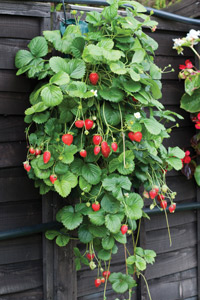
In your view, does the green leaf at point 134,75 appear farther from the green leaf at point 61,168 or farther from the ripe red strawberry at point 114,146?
the green leaf at point 61,168

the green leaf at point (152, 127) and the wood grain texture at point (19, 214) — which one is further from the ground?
the green leaf at point (152, 127)

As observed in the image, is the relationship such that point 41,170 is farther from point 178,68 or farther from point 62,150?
point 178,68

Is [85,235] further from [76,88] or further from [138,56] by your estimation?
[138,56]

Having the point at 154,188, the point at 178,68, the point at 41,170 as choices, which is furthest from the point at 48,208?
the point at 178,68

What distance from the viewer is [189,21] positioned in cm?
208

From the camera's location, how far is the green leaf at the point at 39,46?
1.57m

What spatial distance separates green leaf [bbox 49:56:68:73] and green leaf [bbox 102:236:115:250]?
67cm

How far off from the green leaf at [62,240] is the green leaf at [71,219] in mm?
192

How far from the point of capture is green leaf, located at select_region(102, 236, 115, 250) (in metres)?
1.56

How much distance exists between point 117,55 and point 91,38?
15 cm

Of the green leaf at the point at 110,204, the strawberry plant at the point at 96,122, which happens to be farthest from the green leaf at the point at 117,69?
the green leaf at the point at 110,204

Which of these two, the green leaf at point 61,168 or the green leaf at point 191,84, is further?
the green leaf at point 191,84

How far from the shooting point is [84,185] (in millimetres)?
1518

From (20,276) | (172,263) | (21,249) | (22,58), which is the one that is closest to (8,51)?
(22,58)
